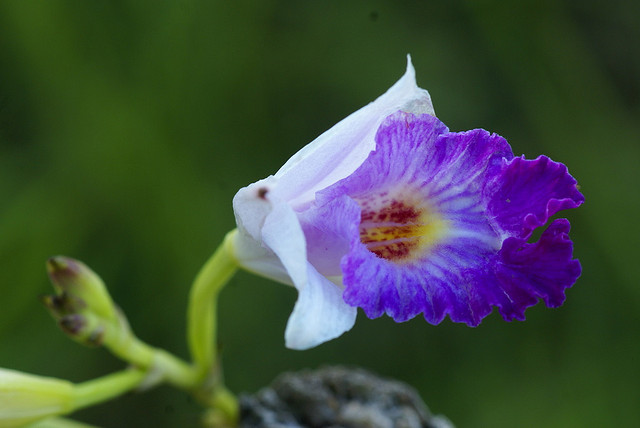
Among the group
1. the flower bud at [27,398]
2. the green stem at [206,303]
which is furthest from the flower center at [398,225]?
the flower bud at [27,398]

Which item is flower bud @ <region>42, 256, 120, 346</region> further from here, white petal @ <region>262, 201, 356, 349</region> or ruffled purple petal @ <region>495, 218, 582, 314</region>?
ruffled purple petal @ <region>495, 218, 582, 314</region>

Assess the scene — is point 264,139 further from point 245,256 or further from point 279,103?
point 245,256

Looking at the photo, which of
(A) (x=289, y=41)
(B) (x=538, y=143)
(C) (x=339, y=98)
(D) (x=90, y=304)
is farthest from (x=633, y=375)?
(D) (x=90, y=304)

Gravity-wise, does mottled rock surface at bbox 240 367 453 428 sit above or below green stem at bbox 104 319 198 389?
below

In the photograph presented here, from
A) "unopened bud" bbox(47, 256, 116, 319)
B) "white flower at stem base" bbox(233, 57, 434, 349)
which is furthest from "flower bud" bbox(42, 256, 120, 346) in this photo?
"white flower at stem base" bbox(233, 57, 434, 349)

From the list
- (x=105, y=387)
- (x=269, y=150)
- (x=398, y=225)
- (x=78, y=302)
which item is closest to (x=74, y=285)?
(x=78, y=302)

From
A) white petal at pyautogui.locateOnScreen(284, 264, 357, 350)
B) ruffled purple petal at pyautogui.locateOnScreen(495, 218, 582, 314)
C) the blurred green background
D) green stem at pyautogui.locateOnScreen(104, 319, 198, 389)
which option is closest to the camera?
white petal at pyautogui.locateOnScreen(284, 264, 357, 350)
